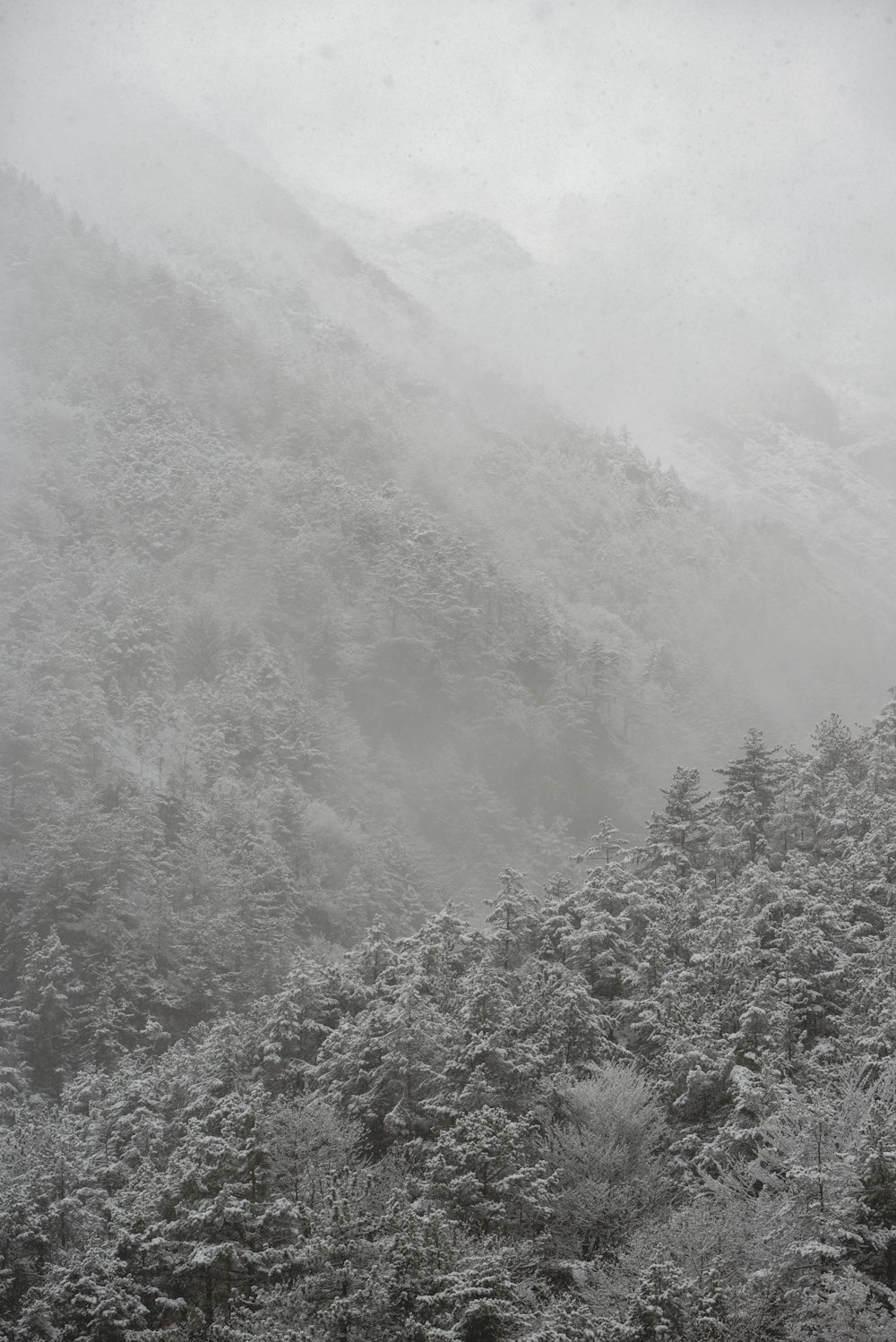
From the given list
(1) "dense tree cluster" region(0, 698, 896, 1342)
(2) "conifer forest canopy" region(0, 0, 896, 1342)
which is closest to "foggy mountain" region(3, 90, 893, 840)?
(2) "conifer forest canopy" region(0, 0, 896, 1342)

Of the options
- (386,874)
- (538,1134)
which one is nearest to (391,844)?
(386,874)

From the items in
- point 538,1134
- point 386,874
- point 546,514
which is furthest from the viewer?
point 546,514

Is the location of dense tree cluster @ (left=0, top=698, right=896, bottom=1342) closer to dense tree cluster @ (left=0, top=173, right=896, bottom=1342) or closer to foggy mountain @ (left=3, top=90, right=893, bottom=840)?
dense tree cluster @ (left=0, top=173, right=896, bottom=1342)

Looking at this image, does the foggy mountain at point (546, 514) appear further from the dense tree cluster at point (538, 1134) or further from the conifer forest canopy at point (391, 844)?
the dense tree cluster at point (538, 1134)

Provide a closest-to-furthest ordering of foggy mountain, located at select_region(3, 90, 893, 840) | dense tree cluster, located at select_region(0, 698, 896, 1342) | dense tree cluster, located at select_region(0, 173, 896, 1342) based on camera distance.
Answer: dense tree cluster, located at select_region(0, 698, 896, 1342), dense tree cluster, located at select_region(0, 173, 896, 1342), foggy mountain, located at select_region(3, 90, 893, 840)

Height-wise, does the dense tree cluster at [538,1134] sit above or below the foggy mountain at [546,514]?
below

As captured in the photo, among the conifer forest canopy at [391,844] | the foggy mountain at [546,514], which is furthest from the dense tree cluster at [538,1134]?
the foggy mountain at [546,514]

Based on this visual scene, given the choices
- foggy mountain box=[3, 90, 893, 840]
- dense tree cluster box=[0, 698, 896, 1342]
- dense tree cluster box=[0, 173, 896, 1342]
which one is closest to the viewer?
dense tree cluster box=[0, 698, 896, 1342]

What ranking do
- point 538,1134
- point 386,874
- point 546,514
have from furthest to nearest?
point 546,514
point 386,874
point 538,1134

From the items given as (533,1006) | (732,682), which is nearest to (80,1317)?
(533,1006)

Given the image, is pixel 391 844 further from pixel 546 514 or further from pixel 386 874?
pixel 546 514

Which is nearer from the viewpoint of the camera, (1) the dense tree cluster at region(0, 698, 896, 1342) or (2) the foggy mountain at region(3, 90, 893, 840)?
(1) the dense tree cluster at region(0, 698, 896, 1342)

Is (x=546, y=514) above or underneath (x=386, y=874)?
above

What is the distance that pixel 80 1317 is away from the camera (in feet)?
81.9
